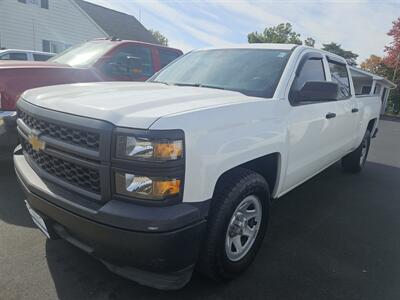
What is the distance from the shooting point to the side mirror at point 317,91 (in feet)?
10.1

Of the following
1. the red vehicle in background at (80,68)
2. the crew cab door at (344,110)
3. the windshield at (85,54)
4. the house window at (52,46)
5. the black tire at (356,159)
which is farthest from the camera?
the house window at (52,46)

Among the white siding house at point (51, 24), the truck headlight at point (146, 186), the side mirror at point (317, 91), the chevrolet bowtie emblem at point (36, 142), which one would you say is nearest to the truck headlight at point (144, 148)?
the truck headlight at point (146, 186)

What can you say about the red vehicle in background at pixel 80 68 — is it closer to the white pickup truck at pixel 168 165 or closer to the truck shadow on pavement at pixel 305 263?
the white pickup truck at pixel 168 165

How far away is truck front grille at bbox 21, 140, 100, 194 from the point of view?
2.09 m

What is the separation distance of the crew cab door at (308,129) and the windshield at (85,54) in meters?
3.47

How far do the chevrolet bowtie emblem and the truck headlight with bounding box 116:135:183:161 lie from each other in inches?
30.0

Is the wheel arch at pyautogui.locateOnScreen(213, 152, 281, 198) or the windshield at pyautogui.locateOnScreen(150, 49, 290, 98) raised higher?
the windshield at pyautogui.locateOnScreen(150, 49, 290, 98)

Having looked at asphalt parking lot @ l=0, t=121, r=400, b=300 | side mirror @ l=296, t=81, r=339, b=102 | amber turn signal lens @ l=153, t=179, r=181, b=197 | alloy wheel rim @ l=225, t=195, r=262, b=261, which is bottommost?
asphalt parking lot @ l=0, t=121, r=400, b=300

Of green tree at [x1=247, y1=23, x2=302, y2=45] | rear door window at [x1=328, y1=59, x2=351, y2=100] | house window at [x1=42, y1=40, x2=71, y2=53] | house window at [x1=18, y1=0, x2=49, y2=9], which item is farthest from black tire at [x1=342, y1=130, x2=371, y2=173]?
green tree at [x1=247, y1=23, x2=302, y2=45]

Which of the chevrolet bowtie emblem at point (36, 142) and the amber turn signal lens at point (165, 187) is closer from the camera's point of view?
the amber turn signal lens at point (165, 187)

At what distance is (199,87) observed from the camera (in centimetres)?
325

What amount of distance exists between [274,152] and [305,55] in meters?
1.29

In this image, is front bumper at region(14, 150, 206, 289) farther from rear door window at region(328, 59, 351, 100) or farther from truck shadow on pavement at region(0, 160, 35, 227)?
rear door window at region(328, 59, 351, 100)

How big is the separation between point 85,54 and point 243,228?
454 centimetres
